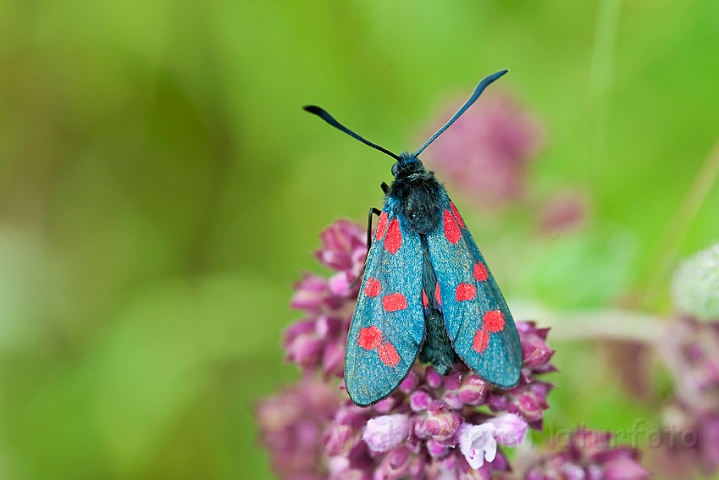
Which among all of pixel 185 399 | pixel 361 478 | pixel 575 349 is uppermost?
pixel 575 349

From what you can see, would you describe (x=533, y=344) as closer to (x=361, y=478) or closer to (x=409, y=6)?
(x=361, y=478)

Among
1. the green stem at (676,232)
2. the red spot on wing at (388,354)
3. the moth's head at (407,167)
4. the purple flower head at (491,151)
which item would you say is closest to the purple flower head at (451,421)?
the red spot on wing at (388,354)

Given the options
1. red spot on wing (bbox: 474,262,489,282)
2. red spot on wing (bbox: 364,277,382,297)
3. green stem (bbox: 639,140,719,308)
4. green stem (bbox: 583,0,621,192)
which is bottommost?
red spot on wing (bbox: 364,277,382,297)

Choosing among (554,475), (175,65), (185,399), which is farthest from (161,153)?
(554,475)

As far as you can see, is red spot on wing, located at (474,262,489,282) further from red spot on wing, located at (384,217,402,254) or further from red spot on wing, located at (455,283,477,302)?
red spot on wing, located at (384,217,402,254)

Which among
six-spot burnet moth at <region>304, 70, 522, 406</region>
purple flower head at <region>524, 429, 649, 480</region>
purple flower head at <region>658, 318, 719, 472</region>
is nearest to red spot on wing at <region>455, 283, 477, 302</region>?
six-spot burnet moth at <region>304, 70, 522, 406</region>

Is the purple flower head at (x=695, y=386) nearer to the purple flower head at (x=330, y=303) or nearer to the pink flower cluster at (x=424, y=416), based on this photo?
the pink flower cluster at (x=424, y=416)

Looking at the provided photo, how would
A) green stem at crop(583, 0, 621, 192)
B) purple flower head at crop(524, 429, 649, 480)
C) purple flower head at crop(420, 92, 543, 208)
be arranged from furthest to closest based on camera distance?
purple flower head at crop(420, 92, 543, 208) → green stem at crop(583, 0, 621, 192) → purple flower head at crop(524, 429, 649, 480)
